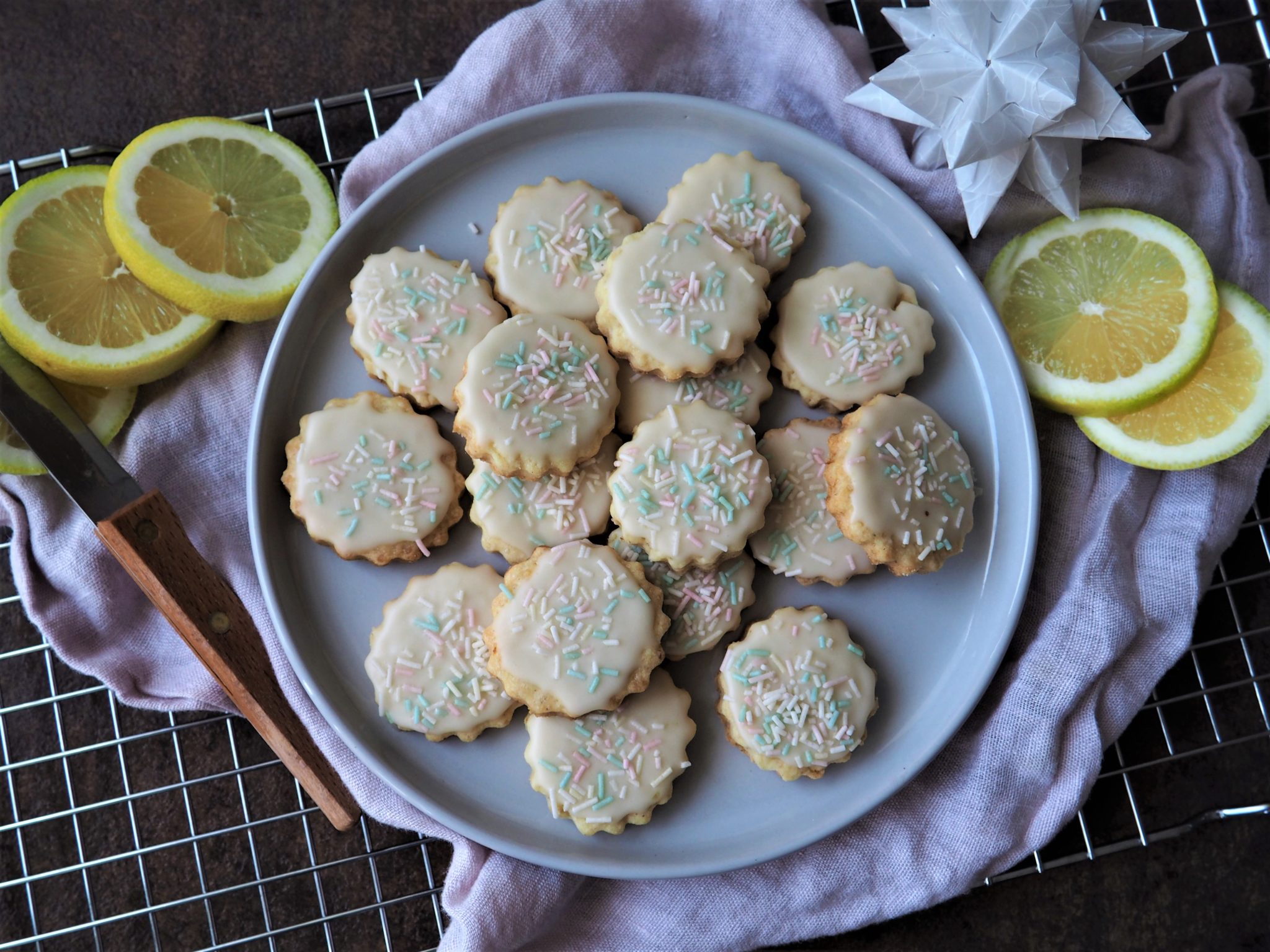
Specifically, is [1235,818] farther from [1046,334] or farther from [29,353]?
[29,353]

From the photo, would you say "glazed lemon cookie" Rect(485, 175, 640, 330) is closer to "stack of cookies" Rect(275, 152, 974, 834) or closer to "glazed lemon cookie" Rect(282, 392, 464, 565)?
"stack of cookies" Rect(275, 152, 974, 834)

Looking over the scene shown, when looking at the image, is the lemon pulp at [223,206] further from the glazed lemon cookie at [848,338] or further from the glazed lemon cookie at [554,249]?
the glazed lemon cookie at [848,338]

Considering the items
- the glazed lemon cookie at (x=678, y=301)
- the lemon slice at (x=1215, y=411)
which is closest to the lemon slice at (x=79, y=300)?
the glazed lemon cookie at (x=678, y=301)

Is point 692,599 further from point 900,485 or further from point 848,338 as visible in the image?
point 848,338

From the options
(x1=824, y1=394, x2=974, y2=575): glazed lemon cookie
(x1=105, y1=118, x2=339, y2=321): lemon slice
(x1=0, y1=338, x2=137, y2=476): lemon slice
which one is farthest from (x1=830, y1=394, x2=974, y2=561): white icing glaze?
(x1=0, y1=338, x2=137, y2=476): lemon slice

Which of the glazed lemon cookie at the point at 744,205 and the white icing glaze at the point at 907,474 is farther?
the glazed lemon cookie at the point at 744,205

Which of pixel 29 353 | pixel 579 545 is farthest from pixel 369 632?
pixel 29 353

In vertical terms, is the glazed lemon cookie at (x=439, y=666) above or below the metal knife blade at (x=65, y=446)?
below
